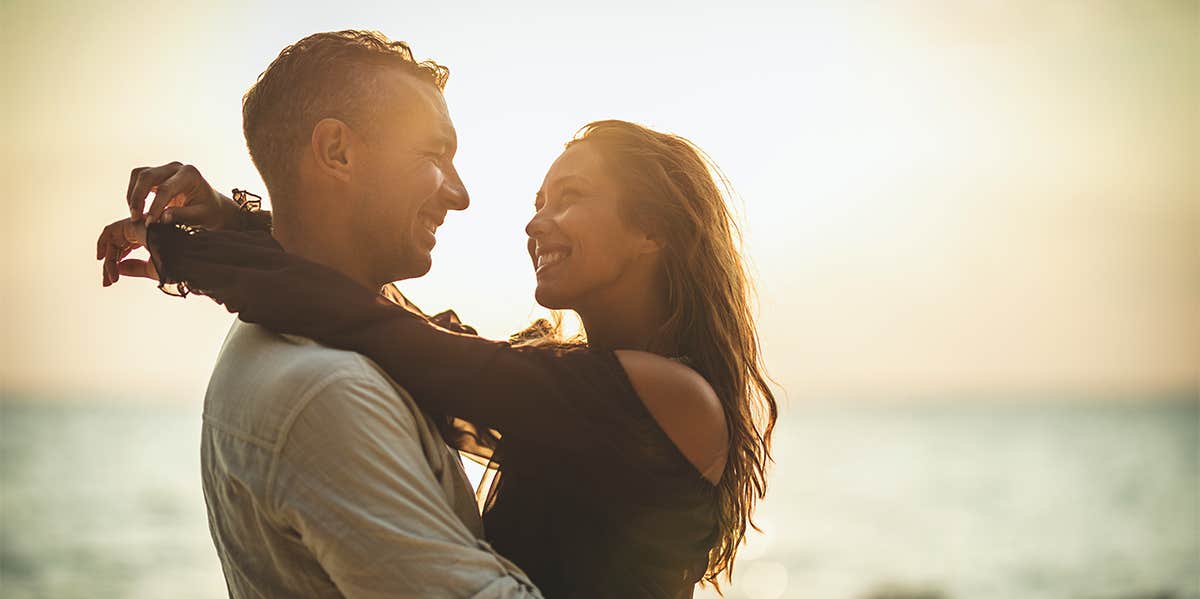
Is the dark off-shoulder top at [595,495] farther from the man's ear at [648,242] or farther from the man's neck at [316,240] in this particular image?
the man's ear at [648,242]

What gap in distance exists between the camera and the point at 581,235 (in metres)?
3.06

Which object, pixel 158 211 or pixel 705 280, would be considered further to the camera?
pixel 705 280

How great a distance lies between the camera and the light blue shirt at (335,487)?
5.86ft

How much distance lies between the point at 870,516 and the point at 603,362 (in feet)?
104

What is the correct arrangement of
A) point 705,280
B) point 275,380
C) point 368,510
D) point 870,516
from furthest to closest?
point 870,516, point 705,280, point 275,380, point 368,510

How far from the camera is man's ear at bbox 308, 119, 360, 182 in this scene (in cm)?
242

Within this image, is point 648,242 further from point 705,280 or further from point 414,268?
point 414,268

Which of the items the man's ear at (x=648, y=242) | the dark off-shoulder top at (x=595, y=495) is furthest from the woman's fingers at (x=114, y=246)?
the man's ear at (x=648, y=242)

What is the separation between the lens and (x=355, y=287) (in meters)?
2.20

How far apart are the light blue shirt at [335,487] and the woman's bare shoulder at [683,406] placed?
0.56 metres

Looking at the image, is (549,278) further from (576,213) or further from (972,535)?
(972,535)

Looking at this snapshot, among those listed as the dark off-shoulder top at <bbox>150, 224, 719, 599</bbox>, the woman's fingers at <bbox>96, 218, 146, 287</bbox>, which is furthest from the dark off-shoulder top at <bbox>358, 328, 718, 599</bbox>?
the woman's fingers at <bbox>96, 218, 146, 287</bbox>

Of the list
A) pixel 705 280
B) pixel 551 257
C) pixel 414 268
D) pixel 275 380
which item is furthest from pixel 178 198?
pixel 705 280

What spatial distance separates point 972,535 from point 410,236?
29307 millimetres
